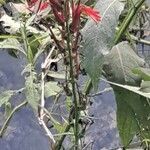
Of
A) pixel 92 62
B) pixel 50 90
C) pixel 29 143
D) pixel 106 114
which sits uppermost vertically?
pixel 92 62

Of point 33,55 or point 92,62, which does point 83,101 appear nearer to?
point 92,62

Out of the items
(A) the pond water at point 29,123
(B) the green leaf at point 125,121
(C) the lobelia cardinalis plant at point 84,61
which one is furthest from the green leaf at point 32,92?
(A) the pond water at point 29,123

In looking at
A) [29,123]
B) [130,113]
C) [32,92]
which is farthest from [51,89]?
[29,123]

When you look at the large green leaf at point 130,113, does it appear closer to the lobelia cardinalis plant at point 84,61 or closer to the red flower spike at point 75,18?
the lobelia cardinalis plant at point 84,61

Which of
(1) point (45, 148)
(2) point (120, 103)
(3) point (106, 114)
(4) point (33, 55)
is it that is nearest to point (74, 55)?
(2) point (120, 103)

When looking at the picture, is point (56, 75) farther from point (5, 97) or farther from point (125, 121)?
point (125, 121)
